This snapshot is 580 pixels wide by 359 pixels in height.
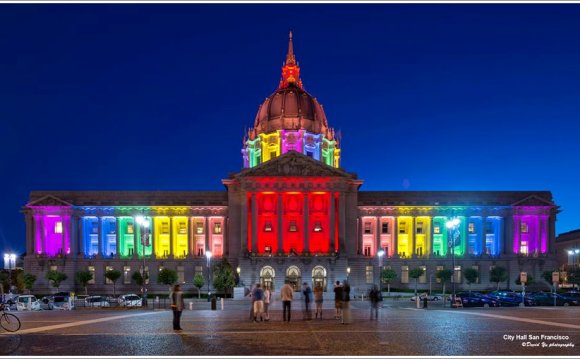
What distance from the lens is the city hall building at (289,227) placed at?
344 feet

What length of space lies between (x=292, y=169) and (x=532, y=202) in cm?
4621

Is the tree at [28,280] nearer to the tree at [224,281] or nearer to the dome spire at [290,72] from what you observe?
the tree at [224,281]

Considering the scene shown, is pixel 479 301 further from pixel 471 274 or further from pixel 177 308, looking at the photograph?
pixel 471 274

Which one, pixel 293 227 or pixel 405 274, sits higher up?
pixel 293 227

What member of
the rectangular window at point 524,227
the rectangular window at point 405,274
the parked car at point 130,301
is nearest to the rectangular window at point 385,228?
Answer: the rectangular window at point 405,274

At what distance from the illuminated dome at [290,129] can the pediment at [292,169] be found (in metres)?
16.6

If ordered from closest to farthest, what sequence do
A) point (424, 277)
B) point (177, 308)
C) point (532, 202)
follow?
point (177, 308)
point (424, 277)
point (532, 202)

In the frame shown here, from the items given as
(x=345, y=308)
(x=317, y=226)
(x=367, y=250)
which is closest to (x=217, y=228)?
(x=317, y=226)

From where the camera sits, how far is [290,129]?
4860 inches

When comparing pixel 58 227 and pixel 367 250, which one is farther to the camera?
pixel 367 250

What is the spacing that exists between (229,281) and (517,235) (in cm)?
6042

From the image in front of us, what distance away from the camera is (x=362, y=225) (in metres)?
113

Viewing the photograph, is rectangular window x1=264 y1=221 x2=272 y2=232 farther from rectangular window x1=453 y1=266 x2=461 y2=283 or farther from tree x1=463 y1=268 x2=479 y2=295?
rectangular window x1=453 y1=266 x2=461 y2=283

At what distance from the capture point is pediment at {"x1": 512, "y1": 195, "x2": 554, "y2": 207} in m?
112
